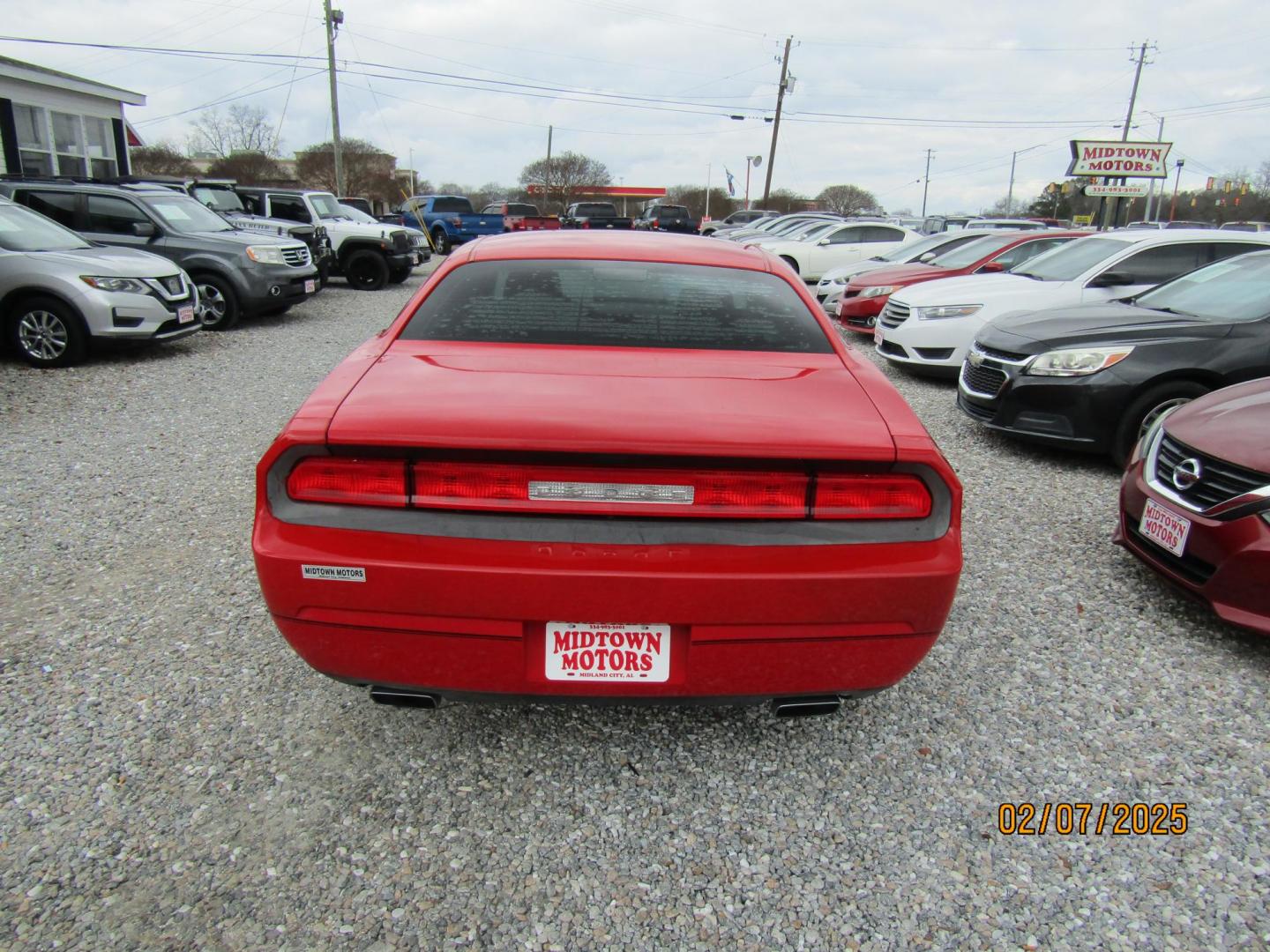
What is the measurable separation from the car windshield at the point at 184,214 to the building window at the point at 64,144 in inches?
351

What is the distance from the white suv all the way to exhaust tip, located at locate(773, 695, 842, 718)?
237 inches

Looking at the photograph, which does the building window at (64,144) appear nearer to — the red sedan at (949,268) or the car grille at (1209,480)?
the red sedan at (949,268)

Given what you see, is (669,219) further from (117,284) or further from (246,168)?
(246,168)

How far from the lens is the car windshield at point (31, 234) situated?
8.17 meters

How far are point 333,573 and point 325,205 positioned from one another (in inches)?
639

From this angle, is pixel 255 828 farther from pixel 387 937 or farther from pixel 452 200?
pixel 452 200

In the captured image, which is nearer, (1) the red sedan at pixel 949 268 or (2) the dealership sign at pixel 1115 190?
(1) the red sedan at pixel 949 268

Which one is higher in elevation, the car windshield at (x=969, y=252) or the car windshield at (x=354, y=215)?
the car windshield at (x=354, y=215)

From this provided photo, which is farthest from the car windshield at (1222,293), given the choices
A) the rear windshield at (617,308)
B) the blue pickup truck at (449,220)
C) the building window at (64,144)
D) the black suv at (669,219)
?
the black suv at (669,219)

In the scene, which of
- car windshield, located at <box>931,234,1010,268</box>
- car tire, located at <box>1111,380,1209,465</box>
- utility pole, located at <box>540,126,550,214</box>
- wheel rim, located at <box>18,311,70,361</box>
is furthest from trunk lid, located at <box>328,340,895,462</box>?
utility pole, located at <box>540,126,550,214</box>

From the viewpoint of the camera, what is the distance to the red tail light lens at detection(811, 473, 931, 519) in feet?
6.79

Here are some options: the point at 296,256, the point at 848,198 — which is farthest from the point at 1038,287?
the point at 848,198

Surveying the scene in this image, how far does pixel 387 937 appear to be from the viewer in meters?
1.90

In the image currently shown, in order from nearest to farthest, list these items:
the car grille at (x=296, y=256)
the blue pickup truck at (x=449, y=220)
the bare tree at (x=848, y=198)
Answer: the car grille at (x=296, y=256) < the blue pickup truck at (x=449, y=220) < the bare tree at (x=848, y=198)
